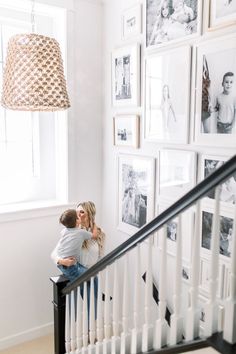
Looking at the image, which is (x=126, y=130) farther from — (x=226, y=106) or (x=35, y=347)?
(x=35, y=347)

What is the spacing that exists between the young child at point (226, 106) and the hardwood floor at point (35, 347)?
2.44 m

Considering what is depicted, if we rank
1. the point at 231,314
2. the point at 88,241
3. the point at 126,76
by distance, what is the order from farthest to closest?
the point at 126,76 → the point at 88,241 → the point at 231,314

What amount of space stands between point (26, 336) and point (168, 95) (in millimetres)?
2492

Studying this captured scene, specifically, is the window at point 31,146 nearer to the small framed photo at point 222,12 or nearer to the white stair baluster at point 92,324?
the white stair baluster at point 92,324

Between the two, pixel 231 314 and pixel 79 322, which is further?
pixel 79 322

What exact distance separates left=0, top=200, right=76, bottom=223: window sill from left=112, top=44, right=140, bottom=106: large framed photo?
1.10m

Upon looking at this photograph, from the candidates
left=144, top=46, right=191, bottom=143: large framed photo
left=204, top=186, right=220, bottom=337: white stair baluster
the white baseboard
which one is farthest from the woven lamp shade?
the white baseboard

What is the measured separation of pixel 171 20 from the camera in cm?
248

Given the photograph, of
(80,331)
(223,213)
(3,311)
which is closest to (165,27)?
(223,213)

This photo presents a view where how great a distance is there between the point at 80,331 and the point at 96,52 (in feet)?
8.03

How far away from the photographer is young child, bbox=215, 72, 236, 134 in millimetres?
2066

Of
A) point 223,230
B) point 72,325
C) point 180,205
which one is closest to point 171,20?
point 223,230

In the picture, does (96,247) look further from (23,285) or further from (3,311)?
(3,311)

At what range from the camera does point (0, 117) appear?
10.4 feet
